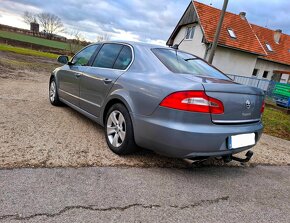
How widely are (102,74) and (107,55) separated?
0.44m

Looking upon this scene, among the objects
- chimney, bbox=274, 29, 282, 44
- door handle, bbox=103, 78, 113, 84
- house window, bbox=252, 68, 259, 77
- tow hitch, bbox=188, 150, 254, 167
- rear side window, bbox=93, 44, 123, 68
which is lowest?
tow hitch, bbox=188, 150, 254, 167

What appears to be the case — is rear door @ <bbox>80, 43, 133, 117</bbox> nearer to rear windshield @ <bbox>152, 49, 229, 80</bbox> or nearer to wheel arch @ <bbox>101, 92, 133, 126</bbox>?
wheel arch @ <bbox>101, 92, 133, 126</bbox>

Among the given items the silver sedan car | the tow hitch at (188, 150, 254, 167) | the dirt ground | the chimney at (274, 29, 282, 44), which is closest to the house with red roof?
the chimney at (274, 29, 282, 44)

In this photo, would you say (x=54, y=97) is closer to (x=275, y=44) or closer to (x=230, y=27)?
(x=230, y=27)

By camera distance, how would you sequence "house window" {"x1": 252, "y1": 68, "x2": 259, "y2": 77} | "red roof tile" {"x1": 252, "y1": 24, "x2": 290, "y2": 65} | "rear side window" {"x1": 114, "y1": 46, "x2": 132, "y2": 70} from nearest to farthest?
"rear side window" {"x1": 114, "y1": 46, "x2": 132, "y2": 70} < "house window" {"x1": 252, "y1": 68, "x2": 259, "y2": 77} < "red roof tile" {"x1": 252, "y1": 24, "x2": 290, "y2": 65}

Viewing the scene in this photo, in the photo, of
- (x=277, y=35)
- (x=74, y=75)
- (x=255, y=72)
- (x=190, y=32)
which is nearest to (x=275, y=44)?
(x=277, y=35)

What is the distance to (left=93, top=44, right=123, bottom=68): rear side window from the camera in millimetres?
4152

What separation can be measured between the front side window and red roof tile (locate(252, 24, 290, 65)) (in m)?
23.6

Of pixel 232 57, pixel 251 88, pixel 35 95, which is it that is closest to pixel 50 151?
pixel 251 88

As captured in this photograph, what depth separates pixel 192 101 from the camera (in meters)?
2.83

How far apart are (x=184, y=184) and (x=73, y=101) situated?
2.80 meters

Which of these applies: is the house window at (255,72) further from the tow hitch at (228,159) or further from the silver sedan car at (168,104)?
the tow hitch at (228,159)

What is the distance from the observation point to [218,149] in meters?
2.99

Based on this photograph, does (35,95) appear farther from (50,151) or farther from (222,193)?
(222,193)
